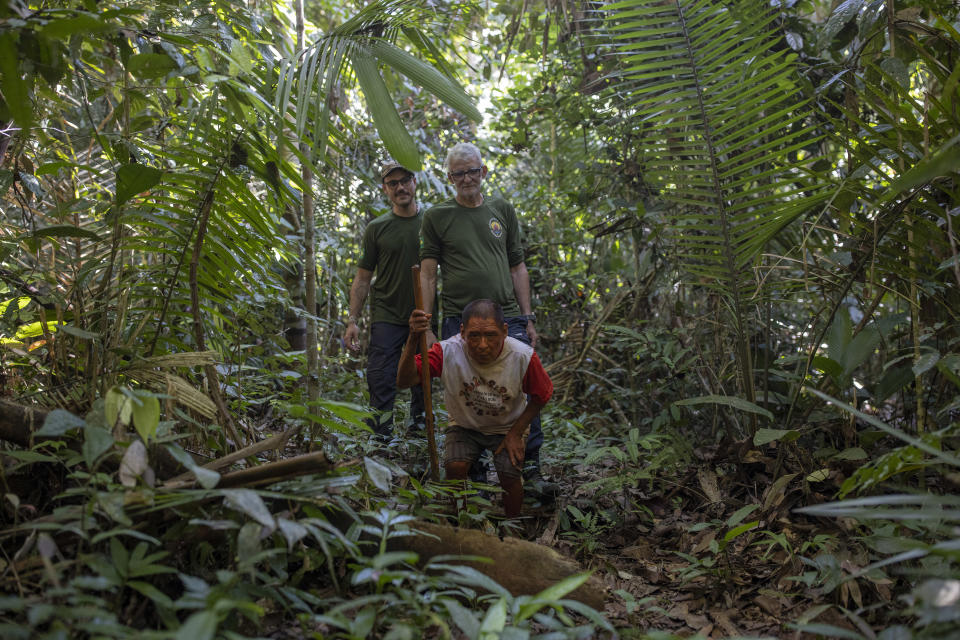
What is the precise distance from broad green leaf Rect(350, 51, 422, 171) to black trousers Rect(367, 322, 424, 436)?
2274 mm

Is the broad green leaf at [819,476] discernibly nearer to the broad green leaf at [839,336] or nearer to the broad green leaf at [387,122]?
the broad green leaf at [839,336]

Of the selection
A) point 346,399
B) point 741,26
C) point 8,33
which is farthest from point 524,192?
point 8,33

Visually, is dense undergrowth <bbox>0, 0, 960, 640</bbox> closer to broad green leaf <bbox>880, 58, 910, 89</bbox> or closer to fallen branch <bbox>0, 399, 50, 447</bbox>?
fallen branch <bbox>0, 399, 50, 447</bbox>

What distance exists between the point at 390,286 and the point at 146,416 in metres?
2.92

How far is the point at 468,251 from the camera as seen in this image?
13.2 feet

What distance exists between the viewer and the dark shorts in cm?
310

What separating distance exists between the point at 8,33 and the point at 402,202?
2855 millimetres

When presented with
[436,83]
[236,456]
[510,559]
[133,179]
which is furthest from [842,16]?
[236,456]

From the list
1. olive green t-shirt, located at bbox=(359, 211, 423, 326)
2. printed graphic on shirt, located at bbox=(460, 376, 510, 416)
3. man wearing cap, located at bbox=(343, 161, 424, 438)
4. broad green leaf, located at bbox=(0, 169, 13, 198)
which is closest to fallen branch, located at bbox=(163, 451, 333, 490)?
broad green leaf, located at bbox=(0, 169, 13, 198)

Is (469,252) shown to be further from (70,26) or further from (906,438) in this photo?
(906,438)

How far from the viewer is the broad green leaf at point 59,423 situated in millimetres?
1513

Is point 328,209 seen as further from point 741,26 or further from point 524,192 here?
point 741,26

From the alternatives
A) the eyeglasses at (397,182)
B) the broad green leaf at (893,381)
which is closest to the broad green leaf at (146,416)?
the broad green leaf at (893,381)

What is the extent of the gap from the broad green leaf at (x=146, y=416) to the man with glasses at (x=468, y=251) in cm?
238
